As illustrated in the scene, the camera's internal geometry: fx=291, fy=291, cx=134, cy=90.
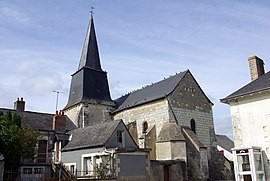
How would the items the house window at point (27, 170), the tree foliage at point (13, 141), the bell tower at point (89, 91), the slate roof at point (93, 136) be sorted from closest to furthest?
the tree foliage at point (13, 141)
the slate roof at point (93, 136)
the house window at point (27, 170)
the bell tower at point (89, 91)

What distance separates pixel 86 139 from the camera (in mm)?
17984

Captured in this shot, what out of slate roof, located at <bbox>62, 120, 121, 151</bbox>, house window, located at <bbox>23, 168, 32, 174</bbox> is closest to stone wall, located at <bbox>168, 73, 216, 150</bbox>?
slate roof, located at <bbox>62, 120, 121, 151</bbox>

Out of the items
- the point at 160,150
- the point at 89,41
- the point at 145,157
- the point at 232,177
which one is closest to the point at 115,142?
the point at 145,157

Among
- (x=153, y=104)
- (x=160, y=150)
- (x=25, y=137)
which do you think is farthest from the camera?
(x=153, y=104)

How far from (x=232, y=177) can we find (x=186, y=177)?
454 centimetres

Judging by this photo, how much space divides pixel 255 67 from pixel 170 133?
7967 mm

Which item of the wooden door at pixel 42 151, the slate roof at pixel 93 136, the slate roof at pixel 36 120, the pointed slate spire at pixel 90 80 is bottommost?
the wooden door at pixel 42 151

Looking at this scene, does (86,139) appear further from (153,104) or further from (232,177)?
(232,177)

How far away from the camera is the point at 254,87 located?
12.7 meters

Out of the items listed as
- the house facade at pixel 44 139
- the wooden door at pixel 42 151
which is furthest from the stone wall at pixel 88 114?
the wooden door at pixel 42 151

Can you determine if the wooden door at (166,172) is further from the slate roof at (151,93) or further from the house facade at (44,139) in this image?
the house facade at (44,139)

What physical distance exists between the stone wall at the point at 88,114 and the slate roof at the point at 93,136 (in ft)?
19.7

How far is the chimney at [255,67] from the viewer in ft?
46.9

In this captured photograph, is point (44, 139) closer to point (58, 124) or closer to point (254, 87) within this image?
point (58, 124)
